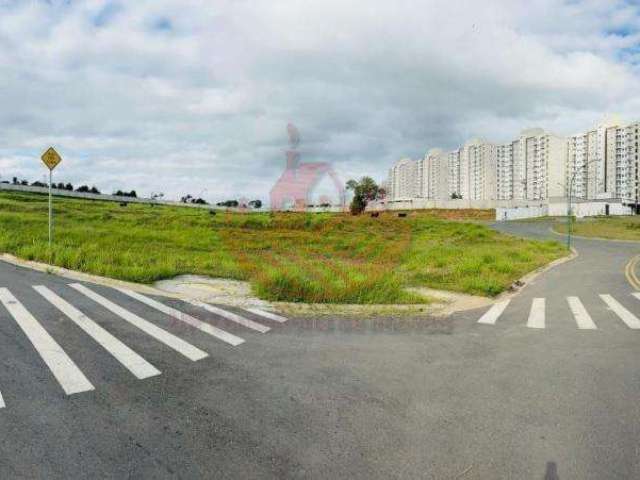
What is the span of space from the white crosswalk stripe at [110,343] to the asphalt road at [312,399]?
0.04m

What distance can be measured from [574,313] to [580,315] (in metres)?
0.25

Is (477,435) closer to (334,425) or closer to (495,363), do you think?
(334,425)

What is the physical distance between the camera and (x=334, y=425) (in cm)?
427

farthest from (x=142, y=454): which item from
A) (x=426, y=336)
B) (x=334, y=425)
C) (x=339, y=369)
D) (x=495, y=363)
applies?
(x=426, y=336)

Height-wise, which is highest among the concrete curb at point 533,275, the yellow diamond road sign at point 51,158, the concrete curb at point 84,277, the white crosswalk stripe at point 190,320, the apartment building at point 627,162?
the apartment building at point 627,162

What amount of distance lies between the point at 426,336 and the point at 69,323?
6.26 metres

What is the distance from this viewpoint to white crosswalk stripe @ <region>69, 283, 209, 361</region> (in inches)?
249

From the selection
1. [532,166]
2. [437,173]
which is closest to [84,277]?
[532,166]

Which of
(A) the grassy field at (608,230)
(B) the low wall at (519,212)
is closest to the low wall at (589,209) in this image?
(B) the low wall at (519,212)

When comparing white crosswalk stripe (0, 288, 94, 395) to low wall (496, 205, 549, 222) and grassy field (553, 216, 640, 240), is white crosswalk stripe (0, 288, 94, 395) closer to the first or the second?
grassy field (553, 216, 640, 240)

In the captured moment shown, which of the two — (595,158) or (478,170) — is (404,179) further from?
(595,158)

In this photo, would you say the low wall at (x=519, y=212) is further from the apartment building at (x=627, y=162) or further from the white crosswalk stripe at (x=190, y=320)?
the white crosswalk stripe at (x=190, y=320)

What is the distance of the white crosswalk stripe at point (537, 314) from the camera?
8773mm

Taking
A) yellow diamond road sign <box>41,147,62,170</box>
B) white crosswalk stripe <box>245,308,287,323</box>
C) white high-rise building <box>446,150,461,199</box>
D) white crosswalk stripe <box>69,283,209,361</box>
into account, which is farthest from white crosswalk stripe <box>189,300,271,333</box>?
white high-rise building <box>446,150,461,199</box>
